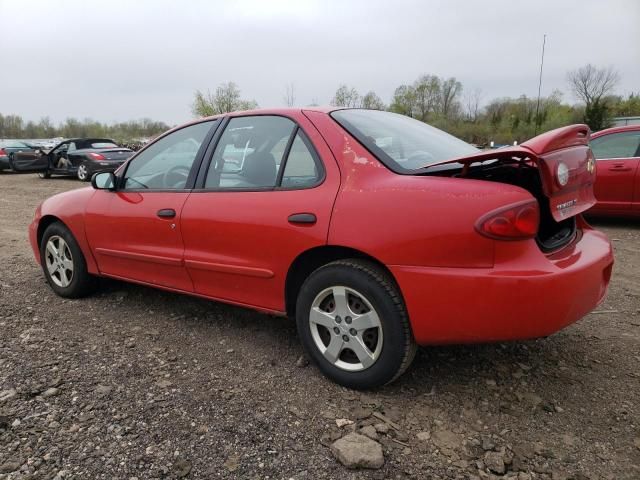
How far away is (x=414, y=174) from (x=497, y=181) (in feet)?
1.25

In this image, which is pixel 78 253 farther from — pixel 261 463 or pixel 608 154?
pixel 608 154

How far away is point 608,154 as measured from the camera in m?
6.81

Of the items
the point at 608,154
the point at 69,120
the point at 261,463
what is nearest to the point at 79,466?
the point at 261,463

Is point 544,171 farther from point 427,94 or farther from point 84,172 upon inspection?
point 427,94

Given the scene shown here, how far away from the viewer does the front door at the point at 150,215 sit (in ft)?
10.8

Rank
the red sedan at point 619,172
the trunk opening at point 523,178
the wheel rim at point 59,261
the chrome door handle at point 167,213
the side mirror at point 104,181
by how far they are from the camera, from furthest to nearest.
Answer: the red sedan at point 619,172, the wheel rim at point 59,261, the side mirror at point 104,181, the chrome door handle at point 167,213, the trunk opening at point 523,178

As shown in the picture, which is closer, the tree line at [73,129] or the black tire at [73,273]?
the black tire at [73,273]

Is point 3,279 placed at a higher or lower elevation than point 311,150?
lower

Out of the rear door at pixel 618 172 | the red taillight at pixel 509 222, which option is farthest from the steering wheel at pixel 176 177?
the rear door at pixel 618 172

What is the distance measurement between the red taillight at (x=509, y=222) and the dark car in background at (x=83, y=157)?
12855 millimetres

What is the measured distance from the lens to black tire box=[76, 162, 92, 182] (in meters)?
13.9

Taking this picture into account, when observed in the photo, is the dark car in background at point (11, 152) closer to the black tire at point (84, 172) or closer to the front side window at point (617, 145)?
the black tire at point (84, 172)

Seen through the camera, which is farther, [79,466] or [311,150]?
[311,150]

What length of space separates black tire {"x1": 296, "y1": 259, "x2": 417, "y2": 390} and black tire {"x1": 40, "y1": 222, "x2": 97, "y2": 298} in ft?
7.28
